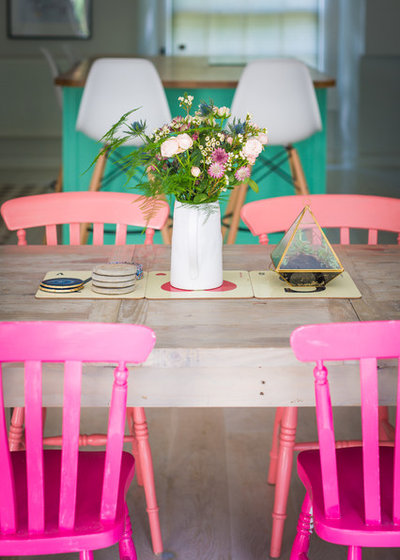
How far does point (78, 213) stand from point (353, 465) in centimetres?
122

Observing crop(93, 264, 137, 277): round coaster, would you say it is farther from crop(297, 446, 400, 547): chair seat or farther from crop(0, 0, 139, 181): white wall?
crop(0, 0, 139, 181): white wall

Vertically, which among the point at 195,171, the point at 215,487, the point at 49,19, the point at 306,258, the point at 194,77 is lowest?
the point at 215,487

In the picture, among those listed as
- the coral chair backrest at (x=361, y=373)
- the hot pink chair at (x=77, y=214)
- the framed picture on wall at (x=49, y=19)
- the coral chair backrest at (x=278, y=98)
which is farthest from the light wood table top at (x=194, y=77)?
the framed picture on wall at (x=49, y=19)

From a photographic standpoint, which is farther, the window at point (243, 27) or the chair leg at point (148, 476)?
the window at point (243, 27)

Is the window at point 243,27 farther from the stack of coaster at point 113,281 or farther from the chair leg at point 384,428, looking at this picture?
the stack of coaster at point 113,281

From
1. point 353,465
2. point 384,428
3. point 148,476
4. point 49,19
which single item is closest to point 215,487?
point 148,476

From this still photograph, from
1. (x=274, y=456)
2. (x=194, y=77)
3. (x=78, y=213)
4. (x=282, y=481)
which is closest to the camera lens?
(x=282, y=481)

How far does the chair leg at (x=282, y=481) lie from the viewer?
6.29 ft

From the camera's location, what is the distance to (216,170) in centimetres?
157

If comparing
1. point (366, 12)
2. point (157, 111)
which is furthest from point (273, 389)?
point (366, 12)

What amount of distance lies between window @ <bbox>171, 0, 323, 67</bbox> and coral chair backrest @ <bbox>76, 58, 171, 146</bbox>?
25.0ft

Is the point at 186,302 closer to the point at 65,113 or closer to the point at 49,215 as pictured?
the point at 49,215

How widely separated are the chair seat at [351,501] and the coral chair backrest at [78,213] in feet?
3.26

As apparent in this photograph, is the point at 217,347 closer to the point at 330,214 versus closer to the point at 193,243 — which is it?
the point at 193,243
